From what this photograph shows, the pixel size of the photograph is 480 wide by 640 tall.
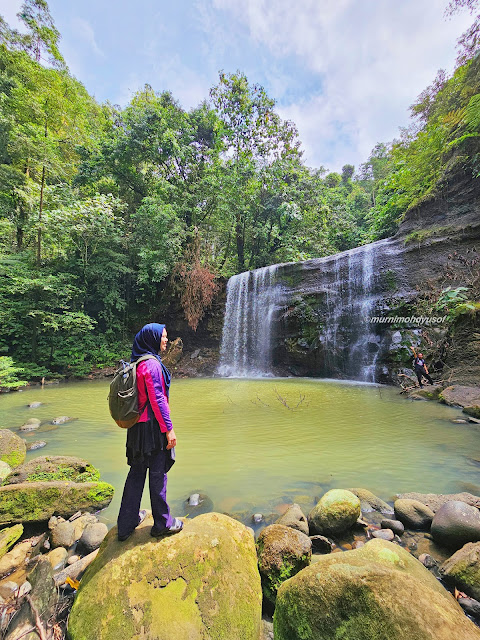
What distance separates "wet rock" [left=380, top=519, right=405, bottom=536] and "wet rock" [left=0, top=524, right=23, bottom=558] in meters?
3.15

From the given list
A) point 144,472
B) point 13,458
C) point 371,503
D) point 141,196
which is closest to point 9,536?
point 144,472

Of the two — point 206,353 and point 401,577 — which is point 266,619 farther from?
point 206,353

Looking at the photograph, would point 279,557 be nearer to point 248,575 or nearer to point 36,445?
point 248,575

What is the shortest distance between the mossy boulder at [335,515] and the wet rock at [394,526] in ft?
0.81

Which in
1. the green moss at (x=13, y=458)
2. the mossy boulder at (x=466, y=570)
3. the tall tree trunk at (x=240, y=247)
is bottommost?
the green moss at (x=13, y=458)

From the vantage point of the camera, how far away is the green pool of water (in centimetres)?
326

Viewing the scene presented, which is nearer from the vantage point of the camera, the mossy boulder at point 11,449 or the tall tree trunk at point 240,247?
the mossy boulder at point 11,449

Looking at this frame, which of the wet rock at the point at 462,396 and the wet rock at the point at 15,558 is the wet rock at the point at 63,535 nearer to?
the wet rock at the point at 15,558

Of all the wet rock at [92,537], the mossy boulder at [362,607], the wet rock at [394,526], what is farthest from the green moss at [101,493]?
Answer: the wet rock at [394,526]

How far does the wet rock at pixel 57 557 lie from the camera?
7.24 feet

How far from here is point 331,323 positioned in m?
12.5

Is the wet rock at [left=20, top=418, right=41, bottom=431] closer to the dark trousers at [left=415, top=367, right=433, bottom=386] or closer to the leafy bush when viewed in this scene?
the leafy bush


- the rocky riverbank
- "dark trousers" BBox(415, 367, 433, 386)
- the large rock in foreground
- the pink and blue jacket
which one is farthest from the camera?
"dark trousers" BBox(415, 367, 433, 386)

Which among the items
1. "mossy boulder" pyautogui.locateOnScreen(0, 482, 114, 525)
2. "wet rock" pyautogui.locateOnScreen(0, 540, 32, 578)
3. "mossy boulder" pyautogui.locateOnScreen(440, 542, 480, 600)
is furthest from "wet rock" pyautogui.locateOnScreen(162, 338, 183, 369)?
"mossy boulder" pyautogui.locateOnScreen(440, 542, 480, 600)
